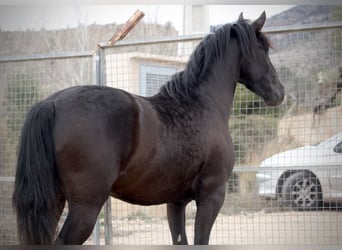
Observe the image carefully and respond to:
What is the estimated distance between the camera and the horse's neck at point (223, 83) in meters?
3.59

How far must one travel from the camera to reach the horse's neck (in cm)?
359

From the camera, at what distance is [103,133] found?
272 cm

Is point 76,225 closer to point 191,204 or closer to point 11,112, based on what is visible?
point 11,112

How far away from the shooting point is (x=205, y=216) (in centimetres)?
324

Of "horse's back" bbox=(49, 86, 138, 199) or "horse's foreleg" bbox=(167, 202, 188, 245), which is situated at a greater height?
"horse's back" bbox=(49, 86, 138, 199)

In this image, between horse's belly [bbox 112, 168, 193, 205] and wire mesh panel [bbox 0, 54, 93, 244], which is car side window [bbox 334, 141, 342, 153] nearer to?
horse's belly [bbox 112, 168, 193, 205]

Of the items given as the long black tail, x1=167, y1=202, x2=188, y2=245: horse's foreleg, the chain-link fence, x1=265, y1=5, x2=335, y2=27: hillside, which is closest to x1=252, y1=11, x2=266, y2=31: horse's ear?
the chain-link fence

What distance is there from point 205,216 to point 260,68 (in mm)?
1267

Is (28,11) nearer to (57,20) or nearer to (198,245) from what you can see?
(57,20)

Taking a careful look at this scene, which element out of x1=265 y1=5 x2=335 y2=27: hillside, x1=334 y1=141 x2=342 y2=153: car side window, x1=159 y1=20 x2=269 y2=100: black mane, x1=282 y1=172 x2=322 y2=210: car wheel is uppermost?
Result: x1=265 y1=5 x2=335 y2=27: hillside

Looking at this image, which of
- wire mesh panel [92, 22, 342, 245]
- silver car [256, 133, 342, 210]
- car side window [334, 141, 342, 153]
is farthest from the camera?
car side window [334, 141, 342, 153]

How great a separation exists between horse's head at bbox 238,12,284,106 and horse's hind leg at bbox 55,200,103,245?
69.6 inches

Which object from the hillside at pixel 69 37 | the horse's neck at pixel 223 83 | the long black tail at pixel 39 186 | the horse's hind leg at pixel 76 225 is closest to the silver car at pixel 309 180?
the horse's neck at pixel 223 83

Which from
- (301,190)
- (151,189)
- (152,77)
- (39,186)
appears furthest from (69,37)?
(39,186)
